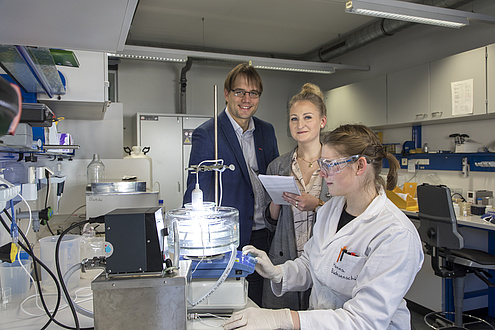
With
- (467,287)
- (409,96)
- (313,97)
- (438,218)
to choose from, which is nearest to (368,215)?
(313,97)

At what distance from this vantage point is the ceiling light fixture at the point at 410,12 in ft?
9.41

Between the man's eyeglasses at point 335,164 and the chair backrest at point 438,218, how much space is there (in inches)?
73.9

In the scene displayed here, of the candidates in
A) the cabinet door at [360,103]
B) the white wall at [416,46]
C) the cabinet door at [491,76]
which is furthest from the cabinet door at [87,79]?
the white wall at [416,46]

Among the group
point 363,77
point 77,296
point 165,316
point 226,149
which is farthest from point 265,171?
point 363,77

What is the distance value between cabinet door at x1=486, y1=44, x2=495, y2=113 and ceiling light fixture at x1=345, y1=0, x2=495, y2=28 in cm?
30

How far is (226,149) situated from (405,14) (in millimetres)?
2125

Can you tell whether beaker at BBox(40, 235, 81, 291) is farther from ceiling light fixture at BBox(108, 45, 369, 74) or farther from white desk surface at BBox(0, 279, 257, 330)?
ceiling light fixture at BBox(108, 45, 369, 74)

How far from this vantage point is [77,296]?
1420mm

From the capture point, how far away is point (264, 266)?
1.38 meters

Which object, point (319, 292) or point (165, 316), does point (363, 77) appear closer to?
point (319, 292)

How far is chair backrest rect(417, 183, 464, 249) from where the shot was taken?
2762mm

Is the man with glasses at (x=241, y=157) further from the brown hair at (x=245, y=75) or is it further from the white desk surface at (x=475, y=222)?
the white desk surface at (x=475, y=222)

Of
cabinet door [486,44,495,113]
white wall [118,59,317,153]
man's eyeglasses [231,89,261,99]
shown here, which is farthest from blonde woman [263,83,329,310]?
white wall [118,59,317,153]

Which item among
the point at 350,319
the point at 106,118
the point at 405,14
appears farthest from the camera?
the point at 106,118
